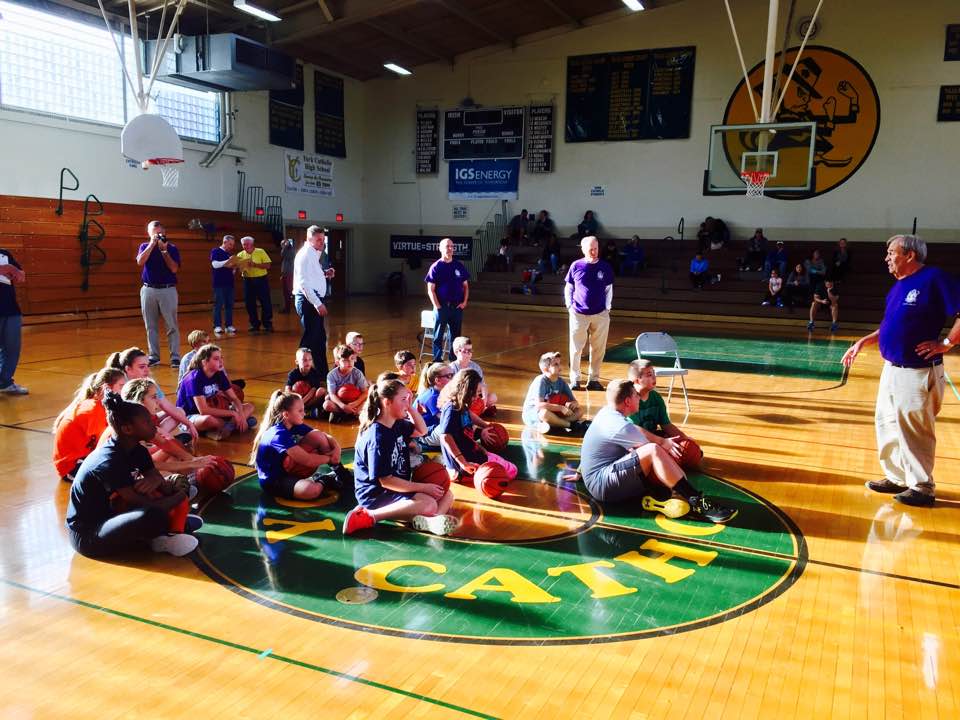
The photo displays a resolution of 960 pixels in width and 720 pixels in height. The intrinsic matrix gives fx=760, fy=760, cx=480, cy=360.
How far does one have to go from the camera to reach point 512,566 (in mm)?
4398

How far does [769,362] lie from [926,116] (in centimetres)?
1202

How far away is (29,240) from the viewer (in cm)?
1498

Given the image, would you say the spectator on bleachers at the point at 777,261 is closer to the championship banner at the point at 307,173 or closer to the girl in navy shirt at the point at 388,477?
the championship banner at the point at 307,173

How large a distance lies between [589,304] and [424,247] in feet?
55.1

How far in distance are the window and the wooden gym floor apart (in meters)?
12.0

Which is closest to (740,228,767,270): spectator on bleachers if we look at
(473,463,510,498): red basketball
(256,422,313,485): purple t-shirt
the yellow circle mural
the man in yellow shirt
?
the yellow circle mural

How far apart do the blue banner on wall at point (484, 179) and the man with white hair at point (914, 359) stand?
1969 centimetres

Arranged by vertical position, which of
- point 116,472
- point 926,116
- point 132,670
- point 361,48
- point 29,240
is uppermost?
point 361,48

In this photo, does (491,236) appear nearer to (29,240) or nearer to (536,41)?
(536,41)

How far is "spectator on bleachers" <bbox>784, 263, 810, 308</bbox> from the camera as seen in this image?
19.0m

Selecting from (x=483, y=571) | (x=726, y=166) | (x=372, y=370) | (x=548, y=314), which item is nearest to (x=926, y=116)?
(x=726, y=166)

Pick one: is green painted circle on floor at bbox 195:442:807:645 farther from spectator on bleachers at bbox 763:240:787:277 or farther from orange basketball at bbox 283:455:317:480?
spectator on bleachers at bbox 763:240:787:277

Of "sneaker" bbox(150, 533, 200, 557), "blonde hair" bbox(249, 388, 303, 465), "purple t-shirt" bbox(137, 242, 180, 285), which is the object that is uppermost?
"purple t-shirt" bbox(137, 242, 180, 285)

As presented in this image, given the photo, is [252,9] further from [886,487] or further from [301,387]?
[886,487]
